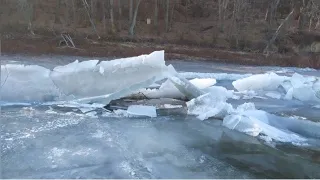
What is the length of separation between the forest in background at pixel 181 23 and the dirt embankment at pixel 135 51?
0.81 m

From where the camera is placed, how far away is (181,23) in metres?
33.7

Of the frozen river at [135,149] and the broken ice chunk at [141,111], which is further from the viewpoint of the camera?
the broken ice chunk at [141,111]

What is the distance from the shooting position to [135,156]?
548cm

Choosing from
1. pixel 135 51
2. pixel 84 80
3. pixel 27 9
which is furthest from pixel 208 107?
pixel 27 9

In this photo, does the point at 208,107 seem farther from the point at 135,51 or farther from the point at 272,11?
the point at 272,11

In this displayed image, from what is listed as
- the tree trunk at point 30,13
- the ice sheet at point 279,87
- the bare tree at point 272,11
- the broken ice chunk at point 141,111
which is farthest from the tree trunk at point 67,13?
the broken ice chunk at point 141,111

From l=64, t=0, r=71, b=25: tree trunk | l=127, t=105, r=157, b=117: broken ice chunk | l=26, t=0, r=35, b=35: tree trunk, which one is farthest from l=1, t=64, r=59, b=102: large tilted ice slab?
l=64, t=0, r=71, b=25: tree trunk

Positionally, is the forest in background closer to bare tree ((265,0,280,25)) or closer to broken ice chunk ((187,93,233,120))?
bare tree ((265,0,280,25))

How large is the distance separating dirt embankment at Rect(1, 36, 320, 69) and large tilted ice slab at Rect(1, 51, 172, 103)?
15.2 metres

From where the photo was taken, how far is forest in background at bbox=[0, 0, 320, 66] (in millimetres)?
28609

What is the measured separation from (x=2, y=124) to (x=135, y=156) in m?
2.66

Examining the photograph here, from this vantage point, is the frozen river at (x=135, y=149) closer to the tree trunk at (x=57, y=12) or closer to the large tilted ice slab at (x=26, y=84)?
the large tilted ice slab at (x=26, y=84)

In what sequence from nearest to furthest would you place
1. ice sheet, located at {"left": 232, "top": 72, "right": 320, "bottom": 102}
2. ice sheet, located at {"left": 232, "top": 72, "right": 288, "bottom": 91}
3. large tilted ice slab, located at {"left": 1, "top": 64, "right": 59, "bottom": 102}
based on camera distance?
large tilted ice slab, located at {"left": 1, "top": 64, "right": 59, "bottom": 102}
ice sheet, located at {"left": 232, "top": 72, "right": 320, "bottom": 102}
ice sheet, located at {"left": 232, "top": 72, "right": 288, "bottom": 91}

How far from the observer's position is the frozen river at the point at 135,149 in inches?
195
